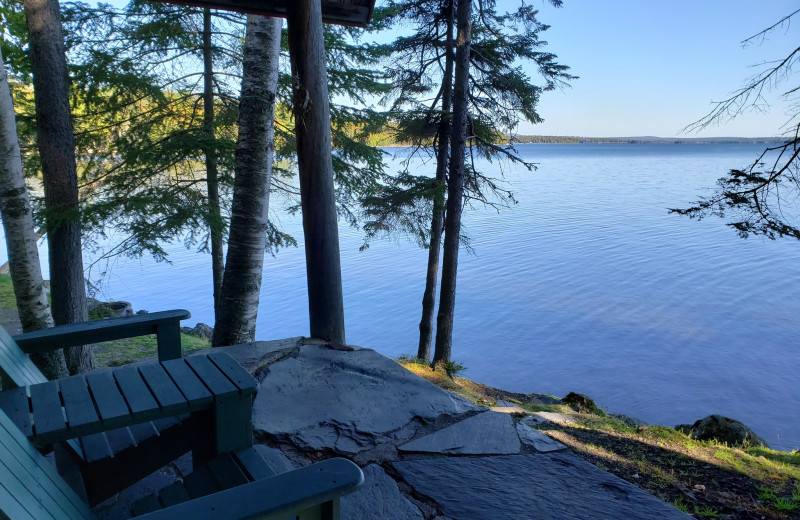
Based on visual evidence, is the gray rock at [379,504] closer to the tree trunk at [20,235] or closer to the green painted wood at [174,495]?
the green painted wood at [174,495]

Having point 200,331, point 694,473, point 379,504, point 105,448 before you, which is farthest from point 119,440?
point 200,331

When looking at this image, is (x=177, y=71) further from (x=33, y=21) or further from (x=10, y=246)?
(x=10, y=246)

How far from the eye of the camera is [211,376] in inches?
76.2

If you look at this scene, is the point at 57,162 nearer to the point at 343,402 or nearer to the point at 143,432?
the point at 343,402

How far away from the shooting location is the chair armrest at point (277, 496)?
47.4 inches

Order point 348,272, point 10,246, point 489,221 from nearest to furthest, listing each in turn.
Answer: point 10,246 → point 348,272 → point 489,221

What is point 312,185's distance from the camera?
3824 millimetres

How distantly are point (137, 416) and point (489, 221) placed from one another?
1226 inches

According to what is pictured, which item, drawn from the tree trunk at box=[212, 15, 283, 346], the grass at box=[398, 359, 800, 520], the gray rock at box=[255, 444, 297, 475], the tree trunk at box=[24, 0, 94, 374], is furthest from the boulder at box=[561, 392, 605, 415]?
the tree trunk at box=[24, 0, 94, 374]

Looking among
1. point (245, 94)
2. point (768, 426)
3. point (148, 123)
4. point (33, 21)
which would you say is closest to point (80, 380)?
point (245, 94)

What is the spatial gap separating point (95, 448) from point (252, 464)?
0.71 m

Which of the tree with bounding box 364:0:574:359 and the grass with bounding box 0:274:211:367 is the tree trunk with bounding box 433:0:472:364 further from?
the grass with bounding box 0:274:211:367

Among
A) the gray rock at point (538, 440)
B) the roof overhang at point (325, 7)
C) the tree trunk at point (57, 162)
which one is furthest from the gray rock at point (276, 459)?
the tree trunk at point (57, 162)

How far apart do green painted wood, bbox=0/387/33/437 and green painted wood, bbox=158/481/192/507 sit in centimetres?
51
